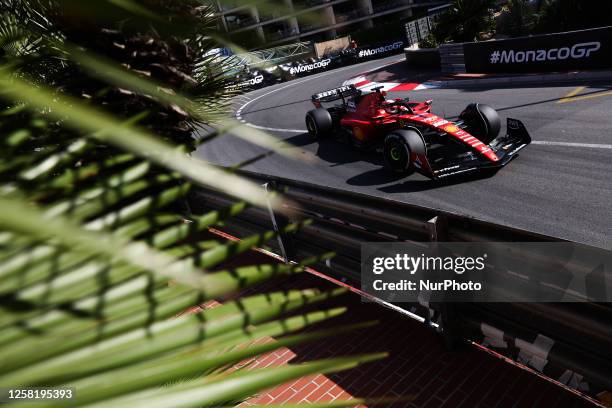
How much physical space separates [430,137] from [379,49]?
937 inches

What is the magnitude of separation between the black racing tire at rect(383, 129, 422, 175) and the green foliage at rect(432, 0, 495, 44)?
16256 millimetres

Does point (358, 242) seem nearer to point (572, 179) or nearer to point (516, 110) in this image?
point (572, 179)

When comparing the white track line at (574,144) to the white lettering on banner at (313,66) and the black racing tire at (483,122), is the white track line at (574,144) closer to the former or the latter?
the black racing tire at (483,122)

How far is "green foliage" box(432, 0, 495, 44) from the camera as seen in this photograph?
2116cm

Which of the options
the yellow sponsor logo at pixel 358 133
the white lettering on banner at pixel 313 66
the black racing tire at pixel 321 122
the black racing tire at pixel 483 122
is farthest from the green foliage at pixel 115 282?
the white lettering on banner at pixel 313 66

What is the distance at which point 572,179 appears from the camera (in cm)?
687

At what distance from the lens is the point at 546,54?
13734 mm

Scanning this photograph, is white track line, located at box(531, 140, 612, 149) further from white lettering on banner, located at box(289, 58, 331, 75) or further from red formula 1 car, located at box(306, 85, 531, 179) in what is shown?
white lettering on banner, located at box(289, 58, 331, 75)

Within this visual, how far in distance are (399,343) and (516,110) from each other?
30.2ft

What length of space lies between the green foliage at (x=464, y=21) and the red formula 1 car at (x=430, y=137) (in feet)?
45.8

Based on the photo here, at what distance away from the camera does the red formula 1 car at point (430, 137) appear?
7508mm

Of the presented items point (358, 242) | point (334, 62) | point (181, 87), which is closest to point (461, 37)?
point (334, 62)

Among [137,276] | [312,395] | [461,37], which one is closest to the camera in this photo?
[137,276]

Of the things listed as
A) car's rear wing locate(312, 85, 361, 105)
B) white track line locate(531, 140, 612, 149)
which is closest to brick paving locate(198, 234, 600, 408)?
white track line locate(531, 140, 612, 149)
